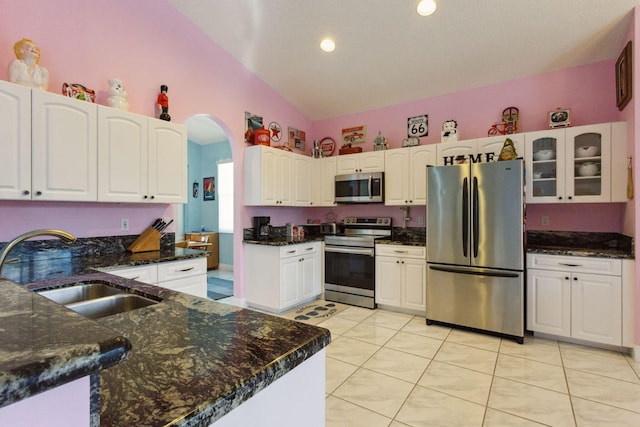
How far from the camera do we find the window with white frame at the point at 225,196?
650cm

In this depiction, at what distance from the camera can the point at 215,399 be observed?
62 cm

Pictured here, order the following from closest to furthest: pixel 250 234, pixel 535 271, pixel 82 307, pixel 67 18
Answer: pixel 82 307, pixel 67 18, pixel 535 271, pixel 250 234

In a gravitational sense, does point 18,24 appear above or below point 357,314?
above

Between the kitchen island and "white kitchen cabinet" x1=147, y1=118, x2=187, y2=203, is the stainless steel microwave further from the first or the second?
the kitchen island

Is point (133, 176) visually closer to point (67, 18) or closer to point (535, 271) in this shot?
point (67, 18)

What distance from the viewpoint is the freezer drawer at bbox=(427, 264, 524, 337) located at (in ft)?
10.0

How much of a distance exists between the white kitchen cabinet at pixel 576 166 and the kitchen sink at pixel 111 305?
11.9 ft

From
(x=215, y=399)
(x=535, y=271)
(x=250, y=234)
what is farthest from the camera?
(x=250, y=234)

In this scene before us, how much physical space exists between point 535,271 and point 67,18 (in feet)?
15.6

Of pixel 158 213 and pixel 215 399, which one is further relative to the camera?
pixel 158 213

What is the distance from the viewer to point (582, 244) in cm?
338

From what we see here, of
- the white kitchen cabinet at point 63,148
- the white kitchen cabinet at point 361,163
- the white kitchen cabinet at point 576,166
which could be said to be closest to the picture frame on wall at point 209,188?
the white kitchen cabinet at point 361,163

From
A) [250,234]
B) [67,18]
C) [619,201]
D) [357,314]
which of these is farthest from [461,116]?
[67,18]

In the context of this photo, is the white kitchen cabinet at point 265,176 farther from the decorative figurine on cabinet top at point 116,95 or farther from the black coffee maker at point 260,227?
the decorative figurine on cabinet top at point 116,95
